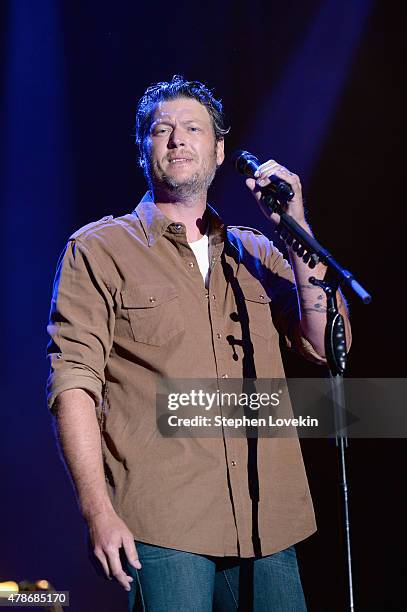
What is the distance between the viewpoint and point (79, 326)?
2.12 m

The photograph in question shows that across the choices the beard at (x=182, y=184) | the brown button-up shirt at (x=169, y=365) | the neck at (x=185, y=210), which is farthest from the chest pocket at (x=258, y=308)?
the beard at (x=182, y=184)

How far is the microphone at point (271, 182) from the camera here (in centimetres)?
200

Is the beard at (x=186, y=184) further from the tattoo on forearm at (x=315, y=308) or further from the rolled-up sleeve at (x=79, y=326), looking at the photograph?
the tattoo on forearm at (x=315, y=308)

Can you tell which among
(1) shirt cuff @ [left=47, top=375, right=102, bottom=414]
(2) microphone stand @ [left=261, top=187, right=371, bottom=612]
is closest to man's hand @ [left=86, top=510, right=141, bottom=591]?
(1) shirt cuff @ [left=47, top=375, right=102, bottom=414]

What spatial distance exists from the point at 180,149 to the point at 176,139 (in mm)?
37

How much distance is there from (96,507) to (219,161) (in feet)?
4.56

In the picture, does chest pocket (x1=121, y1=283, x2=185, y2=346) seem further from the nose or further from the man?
the nose

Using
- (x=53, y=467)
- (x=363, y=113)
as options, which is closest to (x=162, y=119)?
(x=363, y=113)

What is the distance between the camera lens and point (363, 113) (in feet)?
13.3

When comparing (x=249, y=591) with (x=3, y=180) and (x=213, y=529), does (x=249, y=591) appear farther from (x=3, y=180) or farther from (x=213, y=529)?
(x=3, y=180)

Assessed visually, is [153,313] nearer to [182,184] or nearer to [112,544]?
[182,184]

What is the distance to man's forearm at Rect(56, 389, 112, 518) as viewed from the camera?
1919 mm

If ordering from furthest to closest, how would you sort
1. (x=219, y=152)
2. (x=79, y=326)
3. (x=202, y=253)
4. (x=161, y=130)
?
1. (x=219, y=152)
2. (x=161, y=130)
3. (x=202, y=253)
4. (x=79, y=326)

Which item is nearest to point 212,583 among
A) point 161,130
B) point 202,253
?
point 202,253
